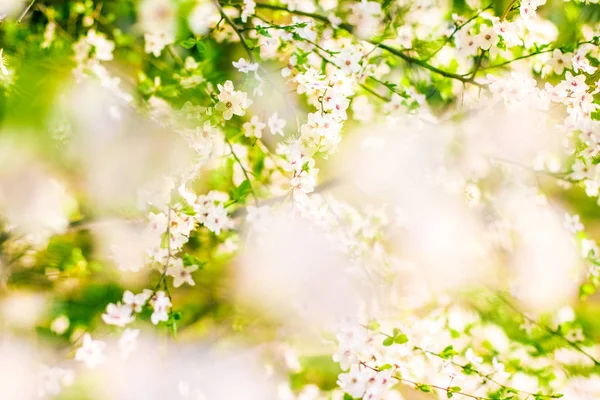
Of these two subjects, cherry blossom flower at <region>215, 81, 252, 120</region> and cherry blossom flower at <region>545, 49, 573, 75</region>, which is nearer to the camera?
cherry blossom flower at <region>215, 81, 252, 120</region>

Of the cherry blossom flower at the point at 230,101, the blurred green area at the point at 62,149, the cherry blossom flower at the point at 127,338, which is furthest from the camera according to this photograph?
the blurred green area at the point at 62,149

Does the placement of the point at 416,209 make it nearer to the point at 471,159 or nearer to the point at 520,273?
the point at 471,159

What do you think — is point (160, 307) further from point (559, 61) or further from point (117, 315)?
point (559, 61)

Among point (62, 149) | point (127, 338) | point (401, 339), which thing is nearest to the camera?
point (401, 339)

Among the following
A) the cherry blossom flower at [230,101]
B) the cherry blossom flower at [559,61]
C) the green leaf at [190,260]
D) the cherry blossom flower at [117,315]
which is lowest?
the cherry blossom flower at [117,315]

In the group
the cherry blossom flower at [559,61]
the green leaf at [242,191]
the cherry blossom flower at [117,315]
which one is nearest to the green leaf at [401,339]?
the green leaf at [242,191]

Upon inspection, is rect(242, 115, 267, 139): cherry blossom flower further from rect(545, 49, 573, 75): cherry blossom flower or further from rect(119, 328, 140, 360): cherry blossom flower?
rect(545, 49, 573, 75): cherry blossom flower

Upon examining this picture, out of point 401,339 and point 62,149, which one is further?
point 62,149

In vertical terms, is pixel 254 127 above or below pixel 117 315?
above

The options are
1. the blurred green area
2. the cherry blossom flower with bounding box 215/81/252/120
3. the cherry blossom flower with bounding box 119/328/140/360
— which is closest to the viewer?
the cherry blossom flower with bounding box 215/81/252/120

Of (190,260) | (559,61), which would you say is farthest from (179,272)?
(559,61)

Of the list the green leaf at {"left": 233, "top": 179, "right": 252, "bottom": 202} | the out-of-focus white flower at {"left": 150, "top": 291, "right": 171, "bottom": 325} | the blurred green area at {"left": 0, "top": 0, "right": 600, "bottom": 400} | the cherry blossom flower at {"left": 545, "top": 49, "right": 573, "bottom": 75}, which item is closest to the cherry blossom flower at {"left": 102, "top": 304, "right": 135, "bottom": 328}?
the out-of-focus white flower at {"left": 150, "top": 291, "right": 171, "bottom": 325}

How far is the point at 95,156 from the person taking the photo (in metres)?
1.34

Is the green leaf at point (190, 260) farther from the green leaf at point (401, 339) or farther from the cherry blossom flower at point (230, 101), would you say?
the green leaf at point (401, 339)
